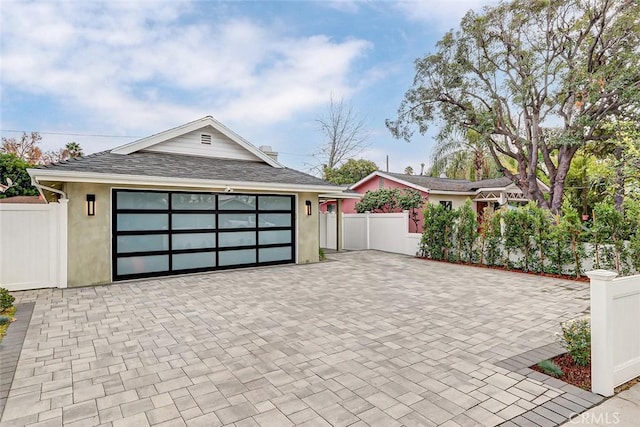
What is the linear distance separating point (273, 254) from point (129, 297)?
4583 mm

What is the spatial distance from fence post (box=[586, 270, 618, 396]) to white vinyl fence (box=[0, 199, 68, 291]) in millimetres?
9301

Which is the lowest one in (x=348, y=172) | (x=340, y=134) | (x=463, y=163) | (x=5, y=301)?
(x=5, y=301)

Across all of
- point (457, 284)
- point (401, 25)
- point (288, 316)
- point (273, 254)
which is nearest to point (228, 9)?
point (401, 25)

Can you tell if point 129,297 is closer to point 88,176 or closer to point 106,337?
point 106,337

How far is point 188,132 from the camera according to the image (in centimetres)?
1088

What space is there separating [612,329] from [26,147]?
3352 cm

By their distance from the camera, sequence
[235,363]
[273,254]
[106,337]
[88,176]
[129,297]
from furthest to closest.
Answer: [273,254], [88,176], [129,297], [106,337], [235,363]

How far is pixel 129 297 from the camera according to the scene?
6711 mm

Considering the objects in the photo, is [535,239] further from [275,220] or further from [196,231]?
[196,231]

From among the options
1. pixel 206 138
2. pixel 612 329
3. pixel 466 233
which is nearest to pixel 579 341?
pixel 612 329

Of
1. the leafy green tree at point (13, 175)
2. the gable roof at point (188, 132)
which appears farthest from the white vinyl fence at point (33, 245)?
the leafy green tree at point (13, 175)

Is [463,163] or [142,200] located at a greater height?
[463,163]

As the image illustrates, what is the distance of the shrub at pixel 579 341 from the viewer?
3.58m

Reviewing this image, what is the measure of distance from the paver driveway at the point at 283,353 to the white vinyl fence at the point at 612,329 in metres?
0.51
